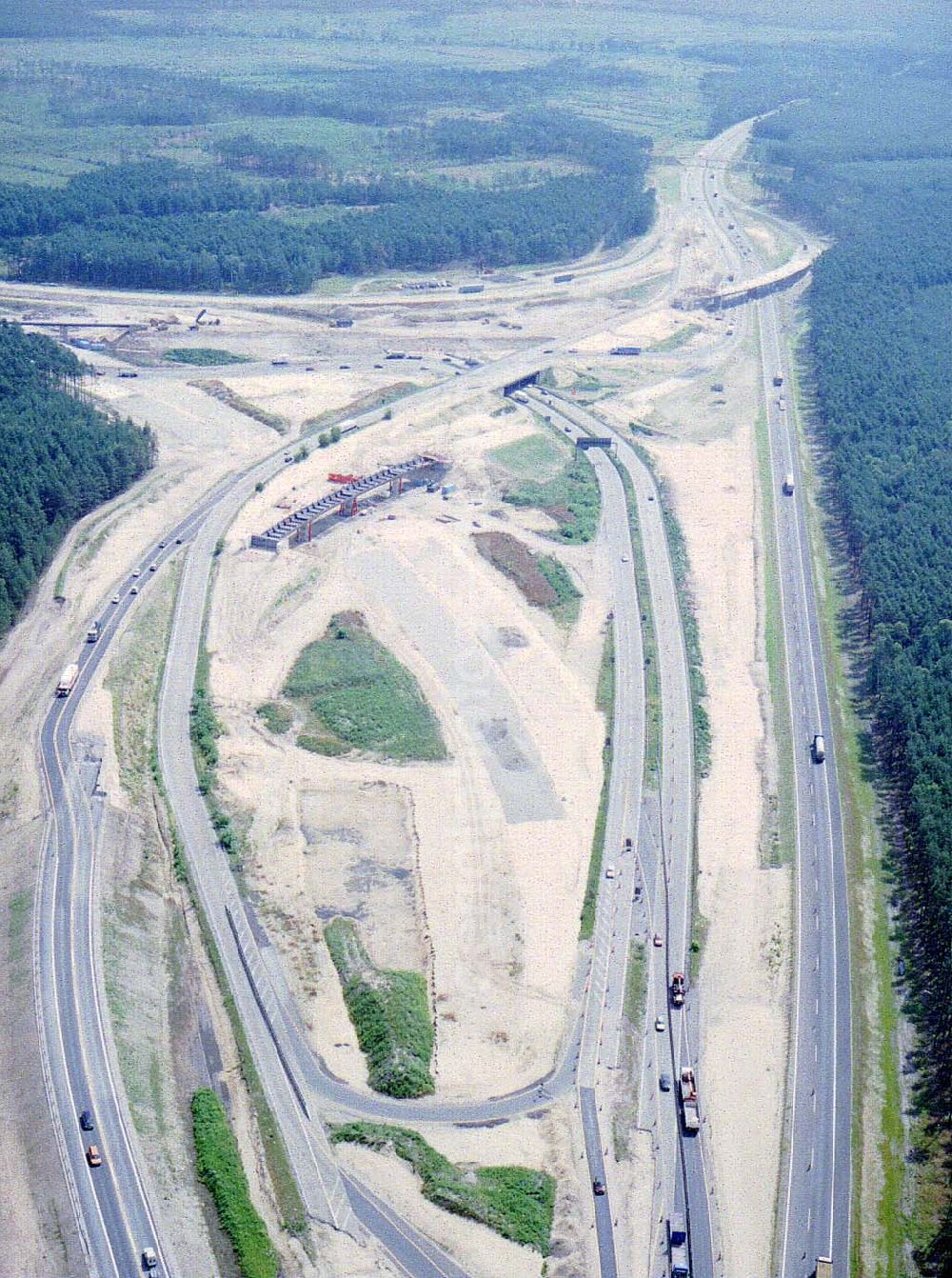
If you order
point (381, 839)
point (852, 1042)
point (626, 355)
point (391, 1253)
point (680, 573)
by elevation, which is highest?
point (626, 355)

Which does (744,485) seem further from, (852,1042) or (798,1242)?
(798,1242)

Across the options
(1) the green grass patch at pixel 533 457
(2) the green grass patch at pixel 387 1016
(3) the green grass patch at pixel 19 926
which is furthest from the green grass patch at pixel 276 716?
(1) the green grass patch at pixel 533 457

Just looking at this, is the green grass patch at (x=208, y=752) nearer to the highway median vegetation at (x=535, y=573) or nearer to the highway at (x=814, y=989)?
the highway median vegetation at (x=535, y=573)

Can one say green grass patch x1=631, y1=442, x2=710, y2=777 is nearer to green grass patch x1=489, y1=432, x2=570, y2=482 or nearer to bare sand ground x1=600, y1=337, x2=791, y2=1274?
bare sand ground x1=600, y1=337, x2=791, y2=1274

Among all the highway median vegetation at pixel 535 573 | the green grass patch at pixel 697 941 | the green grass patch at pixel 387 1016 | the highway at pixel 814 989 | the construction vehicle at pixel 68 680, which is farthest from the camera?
the highway median vegetation at pixel 535 573

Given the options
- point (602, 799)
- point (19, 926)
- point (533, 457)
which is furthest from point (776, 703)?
point (19, 926)

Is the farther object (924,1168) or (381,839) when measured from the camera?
(381,839)

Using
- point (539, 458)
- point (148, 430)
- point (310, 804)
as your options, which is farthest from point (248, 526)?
point (310, 804)

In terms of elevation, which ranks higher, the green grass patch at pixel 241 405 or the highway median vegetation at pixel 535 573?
the green grass patch at pixel 241 405
